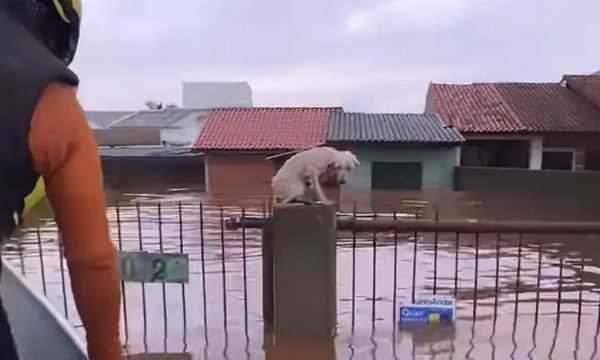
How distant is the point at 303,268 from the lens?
10.6ft

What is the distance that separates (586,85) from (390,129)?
22.7 ft

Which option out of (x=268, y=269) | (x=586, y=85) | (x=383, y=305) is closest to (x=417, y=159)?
(x=586, y=85)

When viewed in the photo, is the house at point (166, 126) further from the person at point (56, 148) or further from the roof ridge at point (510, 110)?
the person at point (56, 148)

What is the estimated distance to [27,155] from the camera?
670 millimetres

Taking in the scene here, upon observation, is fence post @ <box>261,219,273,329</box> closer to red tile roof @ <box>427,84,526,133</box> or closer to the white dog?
the white dog

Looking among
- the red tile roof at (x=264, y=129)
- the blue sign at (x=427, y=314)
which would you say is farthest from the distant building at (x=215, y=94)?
the blue sign at (x=427, y=314)

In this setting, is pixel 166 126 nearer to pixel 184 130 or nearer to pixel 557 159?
pixel 184 130

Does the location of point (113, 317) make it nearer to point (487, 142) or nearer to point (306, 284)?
point (306, 284)

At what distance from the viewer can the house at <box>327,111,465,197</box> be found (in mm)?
14398

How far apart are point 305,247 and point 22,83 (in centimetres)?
262

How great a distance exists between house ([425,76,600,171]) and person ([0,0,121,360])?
15716 mm

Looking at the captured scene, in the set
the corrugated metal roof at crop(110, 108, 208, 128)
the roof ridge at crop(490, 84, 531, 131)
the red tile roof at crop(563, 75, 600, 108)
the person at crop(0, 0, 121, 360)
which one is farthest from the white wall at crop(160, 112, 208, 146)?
the person at crop(0, 0, 121, 360)

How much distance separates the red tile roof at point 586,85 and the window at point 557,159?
5.99ft

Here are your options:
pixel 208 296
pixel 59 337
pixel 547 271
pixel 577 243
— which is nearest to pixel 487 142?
pixel 577 243
